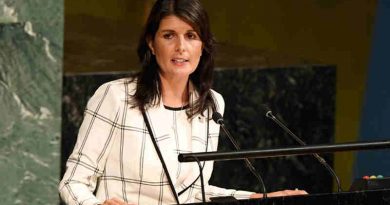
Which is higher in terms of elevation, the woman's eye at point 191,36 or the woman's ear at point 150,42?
the woman's eye at point 191,36

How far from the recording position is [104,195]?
312 cm

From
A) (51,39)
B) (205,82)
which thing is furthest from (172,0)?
(51,39)

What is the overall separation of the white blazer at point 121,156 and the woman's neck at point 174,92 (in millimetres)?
67

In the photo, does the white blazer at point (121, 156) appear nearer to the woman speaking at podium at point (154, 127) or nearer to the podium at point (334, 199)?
the woman speaking at podium at point (154, 127)

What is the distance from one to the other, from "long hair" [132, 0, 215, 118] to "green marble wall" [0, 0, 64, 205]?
1.09 meters

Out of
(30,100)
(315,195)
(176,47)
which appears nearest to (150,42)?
(176,47)

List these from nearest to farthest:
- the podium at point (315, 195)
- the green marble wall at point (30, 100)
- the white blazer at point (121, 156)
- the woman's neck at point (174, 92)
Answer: the green marble wall at point (30, 100) < the podium at point (315, 195) < the white blazer at point (121, 156) < the woman's neck at point (174, 92)

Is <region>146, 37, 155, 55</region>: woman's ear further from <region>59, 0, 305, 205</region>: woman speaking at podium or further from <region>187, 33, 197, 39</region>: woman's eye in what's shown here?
<region>187, 33, 197, 39</region>: woman's eye

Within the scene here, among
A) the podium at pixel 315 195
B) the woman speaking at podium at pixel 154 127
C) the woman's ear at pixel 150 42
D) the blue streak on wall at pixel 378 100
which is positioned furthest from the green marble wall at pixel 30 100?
the blue streak on wall at pixel 378 100

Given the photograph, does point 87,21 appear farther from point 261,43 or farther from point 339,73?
point 339,73

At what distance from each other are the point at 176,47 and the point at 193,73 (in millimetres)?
179

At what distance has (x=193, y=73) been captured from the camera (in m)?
3.30

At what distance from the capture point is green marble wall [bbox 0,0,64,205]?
2014 millimetres

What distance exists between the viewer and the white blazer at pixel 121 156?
3.08 metres
